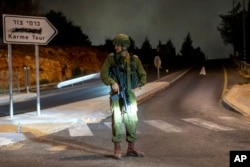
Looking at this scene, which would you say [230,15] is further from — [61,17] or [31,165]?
[31,165]

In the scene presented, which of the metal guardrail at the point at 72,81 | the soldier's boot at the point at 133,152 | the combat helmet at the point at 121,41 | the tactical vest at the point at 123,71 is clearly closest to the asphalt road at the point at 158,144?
the soldier's boot at the point at 133,152

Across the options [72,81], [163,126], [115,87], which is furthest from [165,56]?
[115,87]

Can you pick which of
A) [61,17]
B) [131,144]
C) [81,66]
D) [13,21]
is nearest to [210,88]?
[13,21]

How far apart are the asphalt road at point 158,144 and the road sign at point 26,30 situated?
3752 millimetres

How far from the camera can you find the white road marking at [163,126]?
13.4 meters

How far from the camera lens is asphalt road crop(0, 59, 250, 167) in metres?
8.93

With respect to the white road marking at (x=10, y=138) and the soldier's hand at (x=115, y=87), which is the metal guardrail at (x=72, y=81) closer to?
the white road marking at (x=10, y=138)

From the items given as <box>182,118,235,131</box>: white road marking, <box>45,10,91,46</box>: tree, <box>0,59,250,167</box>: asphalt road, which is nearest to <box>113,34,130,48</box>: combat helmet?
<box>0,59,250,167</box>: asphalt road

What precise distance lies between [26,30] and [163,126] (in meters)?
6.10

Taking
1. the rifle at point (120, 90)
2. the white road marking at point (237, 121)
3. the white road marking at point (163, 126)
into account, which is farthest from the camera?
the white road marking at point (237, 121)

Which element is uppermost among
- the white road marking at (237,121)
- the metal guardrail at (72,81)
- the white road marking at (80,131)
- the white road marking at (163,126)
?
the metal guardrail at (72,81)

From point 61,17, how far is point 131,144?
2715 inches

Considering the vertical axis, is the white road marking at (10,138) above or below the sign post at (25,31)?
below

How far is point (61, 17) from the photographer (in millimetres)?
76625
